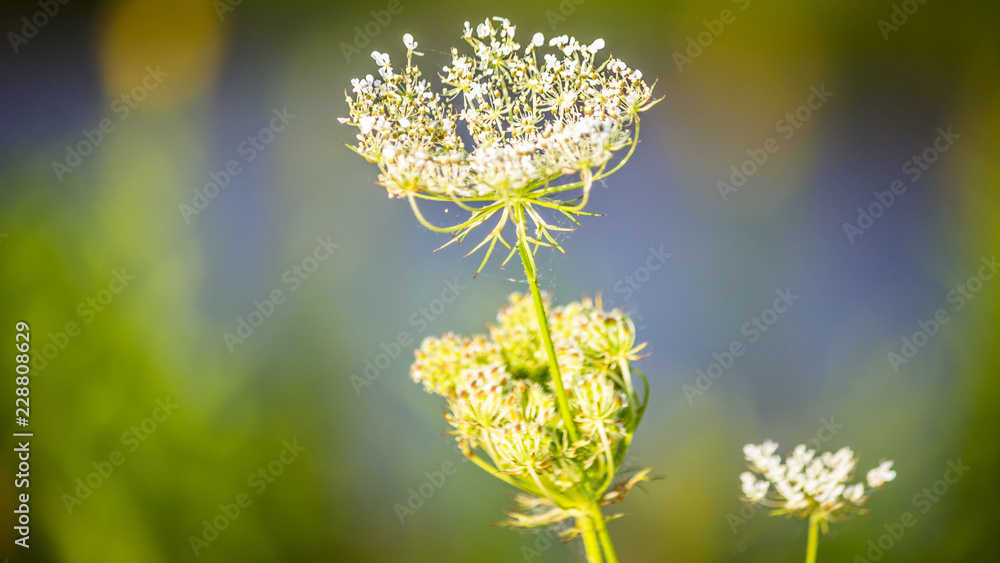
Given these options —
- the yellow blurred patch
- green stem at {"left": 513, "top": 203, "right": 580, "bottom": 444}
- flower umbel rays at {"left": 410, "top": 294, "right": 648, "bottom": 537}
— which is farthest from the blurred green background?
green stem at {"left": 513, "top": 203, "right": 580, "bottom": 444}

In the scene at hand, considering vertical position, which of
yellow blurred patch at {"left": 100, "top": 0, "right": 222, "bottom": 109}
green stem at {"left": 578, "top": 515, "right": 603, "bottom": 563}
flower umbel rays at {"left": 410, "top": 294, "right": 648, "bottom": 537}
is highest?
yellow blurred patch at {"left": 100, "top": 0, "right": 222, "bottom": 109}

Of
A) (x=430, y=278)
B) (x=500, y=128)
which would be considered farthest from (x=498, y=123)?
(x=430, y=278)

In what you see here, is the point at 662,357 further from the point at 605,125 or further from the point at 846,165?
the point at 605,125

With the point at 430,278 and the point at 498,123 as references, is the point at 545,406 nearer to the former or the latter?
the point at 498,123

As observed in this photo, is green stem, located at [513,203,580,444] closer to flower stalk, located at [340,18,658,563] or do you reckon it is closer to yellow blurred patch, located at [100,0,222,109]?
flower stalk, located at [340,18,658,563]

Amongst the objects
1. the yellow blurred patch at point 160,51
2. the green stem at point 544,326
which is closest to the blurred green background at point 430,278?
the yellow blurred patch at point 160,51

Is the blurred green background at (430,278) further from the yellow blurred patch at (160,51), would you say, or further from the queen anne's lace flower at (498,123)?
the queen anne's lace flower at (498,123)

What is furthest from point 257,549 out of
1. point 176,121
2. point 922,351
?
point 922,351
